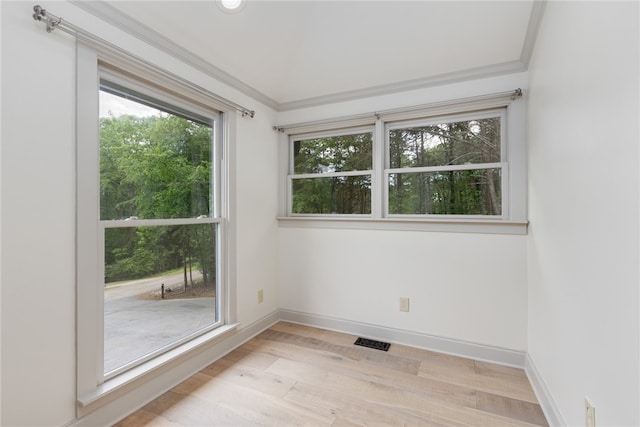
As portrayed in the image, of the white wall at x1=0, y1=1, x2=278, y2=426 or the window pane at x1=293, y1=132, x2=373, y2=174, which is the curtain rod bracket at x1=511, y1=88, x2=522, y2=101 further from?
the white wall at x1=0, y1=1, x2=278, y2=426

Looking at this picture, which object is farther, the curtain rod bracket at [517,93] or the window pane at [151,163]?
the curtain rod bracket at [517,93]

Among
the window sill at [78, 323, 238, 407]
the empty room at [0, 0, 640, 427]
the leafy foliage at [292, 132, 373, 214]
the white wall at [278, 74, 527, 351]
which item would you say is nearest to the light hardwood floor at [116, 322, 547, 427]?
the empty room at [0, 0, 640, 427]

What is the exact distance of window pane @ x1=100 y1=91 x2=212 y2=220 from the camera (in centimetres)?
162

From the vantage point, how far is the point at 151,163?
1.85m

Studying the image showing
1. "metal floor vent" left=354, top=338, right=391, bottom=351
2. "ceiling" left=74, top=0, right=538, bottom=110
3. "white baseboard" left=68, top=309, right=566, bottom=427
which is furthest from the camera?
"metal floor vent" left=354, top=338, right=391, bottom=351

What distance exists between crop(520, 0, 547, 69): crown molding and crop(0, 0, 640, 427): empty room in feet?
0.06

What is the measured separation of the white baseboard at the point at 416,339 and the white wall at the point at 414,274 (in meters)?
0.04

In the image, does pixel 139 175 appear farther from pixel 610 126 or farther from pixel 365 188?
pixel 610 126

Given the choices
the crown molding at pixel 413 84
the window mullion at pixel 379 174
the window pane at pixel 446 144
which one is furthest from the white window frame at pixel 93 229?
the window pane at pixel 446 144

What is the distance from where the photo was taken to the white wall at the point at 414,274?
216cm

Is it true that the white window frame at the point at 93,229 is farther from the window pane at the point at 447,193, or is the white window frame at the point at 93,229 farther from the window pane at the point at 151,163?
the window pane at the point at 447,193

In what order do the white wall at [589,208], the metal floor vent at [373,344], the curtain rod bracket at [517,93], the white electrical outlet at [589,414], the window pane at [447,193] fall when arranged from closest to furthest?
the white wall at [589,208] → the white electrical outlet at [589,414] → the curtain rod bracket at [517,93] → the window pane at [447,193] → the metal floor vent at [373,344]

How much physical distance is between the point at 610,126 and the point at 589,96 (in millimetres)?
213

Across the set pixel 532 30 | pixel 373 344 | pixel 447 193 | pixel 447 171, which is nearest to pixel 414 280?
pixel 373 344
